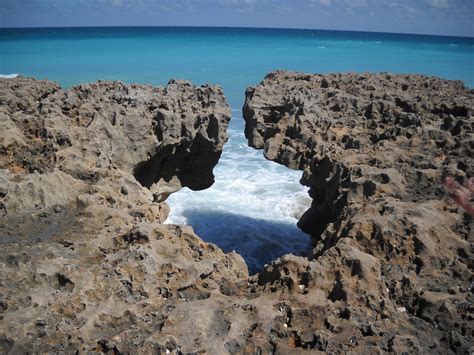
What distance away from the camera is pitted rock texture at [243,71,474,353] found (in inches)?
160

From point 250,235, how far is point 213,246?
6.94 meters

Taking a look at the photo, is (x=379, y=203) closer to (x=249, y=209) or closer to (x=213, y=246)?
(x=213, y=246)

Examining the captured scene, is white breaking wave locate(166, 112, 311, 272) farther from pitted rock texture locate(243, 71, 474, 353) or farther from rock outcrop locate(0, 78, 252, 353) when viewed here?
rock outcrop locate(0, 78, 252, 353)

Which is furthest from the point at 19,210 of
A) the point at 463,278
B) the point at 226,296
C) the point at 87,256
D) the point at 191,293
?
the point at 463,278

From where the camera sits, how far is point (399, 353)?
11.8 feet

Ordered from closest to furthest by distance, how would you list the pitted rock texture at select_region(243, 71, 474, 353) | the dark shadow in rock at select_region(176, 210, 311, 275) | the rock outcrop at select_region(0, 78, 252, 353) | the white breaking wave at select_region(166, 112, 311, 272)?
the rock outcrop at select_region(0, 78, 252, 353) → the pitted rock texture at select_region(243, 71, 474, 353) → the dark shadow in rock at select_region(176, 210, 311, 275) → the white breaking wave at select_region(166, 112, 311, 272)

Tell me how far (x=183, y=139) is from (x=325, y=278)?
226 inches

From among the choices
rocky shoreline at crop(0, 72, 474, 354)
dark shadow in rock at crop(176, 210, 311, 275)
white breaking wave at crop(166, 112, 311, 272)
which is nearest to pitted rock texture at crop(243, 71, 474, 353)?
rocky shoreline at crop(0, 72, 474, 354)

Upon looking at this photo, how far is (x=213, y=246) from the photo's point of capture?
5578mm

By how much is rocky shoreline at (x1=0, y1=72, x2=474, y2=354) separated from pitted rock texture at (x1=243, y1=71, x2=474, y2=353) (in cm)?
2

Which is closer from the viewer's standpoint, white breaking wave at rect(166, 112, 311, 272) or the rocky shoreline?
the rocky shoreline

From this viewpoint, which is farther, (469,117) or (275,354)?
(469,117)

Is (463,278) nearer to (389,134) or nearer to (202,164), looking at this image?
(389,134)

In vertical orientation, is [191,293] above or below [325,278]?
below
